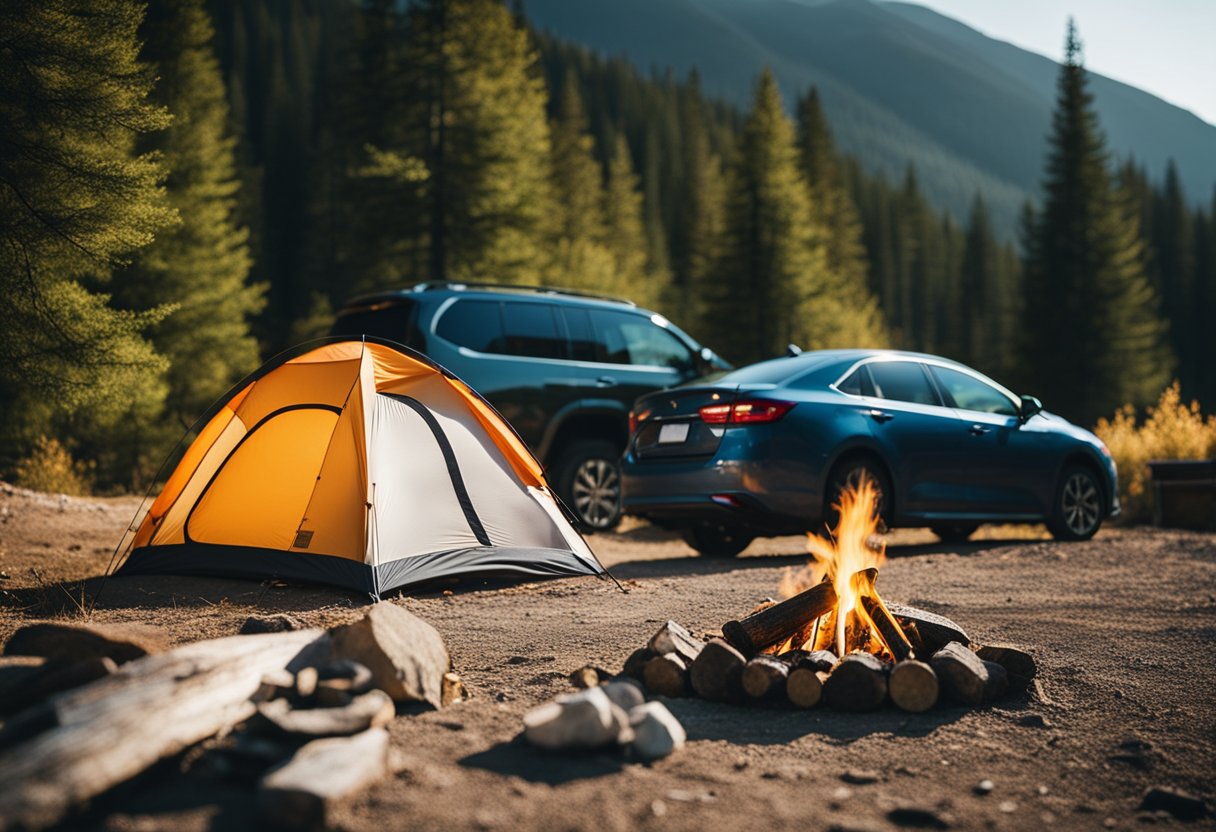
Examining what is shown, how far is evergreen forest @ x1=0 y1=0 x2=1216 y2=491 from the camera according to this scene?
908 cm

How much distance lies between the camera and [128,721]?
2.95 metres

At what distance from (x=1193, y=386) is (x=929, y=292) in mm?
28919

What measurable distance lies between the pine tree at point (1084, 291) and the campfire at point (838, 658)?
1739 inches

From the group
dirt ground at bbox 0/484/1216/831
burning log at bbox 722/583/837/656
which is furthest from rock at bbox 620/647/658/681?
burning log at bbox 722/583/837/656

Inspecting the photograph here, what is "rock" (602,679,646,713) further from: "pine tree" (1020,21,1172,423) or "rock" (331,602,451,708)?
"pine tree" (1020,21,1172,423)

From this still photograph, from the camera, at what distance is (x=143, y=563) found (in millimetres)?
→ 7363

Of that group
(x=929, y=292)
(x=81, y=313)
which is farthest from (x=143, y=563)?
(x=929, y=292)

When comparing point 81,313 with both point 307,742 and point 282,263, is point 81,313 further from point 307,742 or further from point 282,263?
point 282,263

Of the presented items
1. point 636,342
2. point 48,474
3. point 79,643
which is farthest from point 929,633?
point 48,474

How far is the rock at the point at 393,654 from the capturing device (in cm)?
402

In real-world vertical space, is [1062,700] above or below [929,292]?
below

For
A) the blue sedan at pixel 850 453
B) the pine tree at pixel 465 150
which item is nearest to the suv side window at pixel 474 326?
the blue sedan at pixel 850 453

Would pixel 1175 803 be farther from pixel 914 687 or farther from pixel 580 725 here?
pixel 580 725

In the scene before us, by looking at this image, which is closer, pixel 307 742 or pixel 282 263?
pixel 307 742
